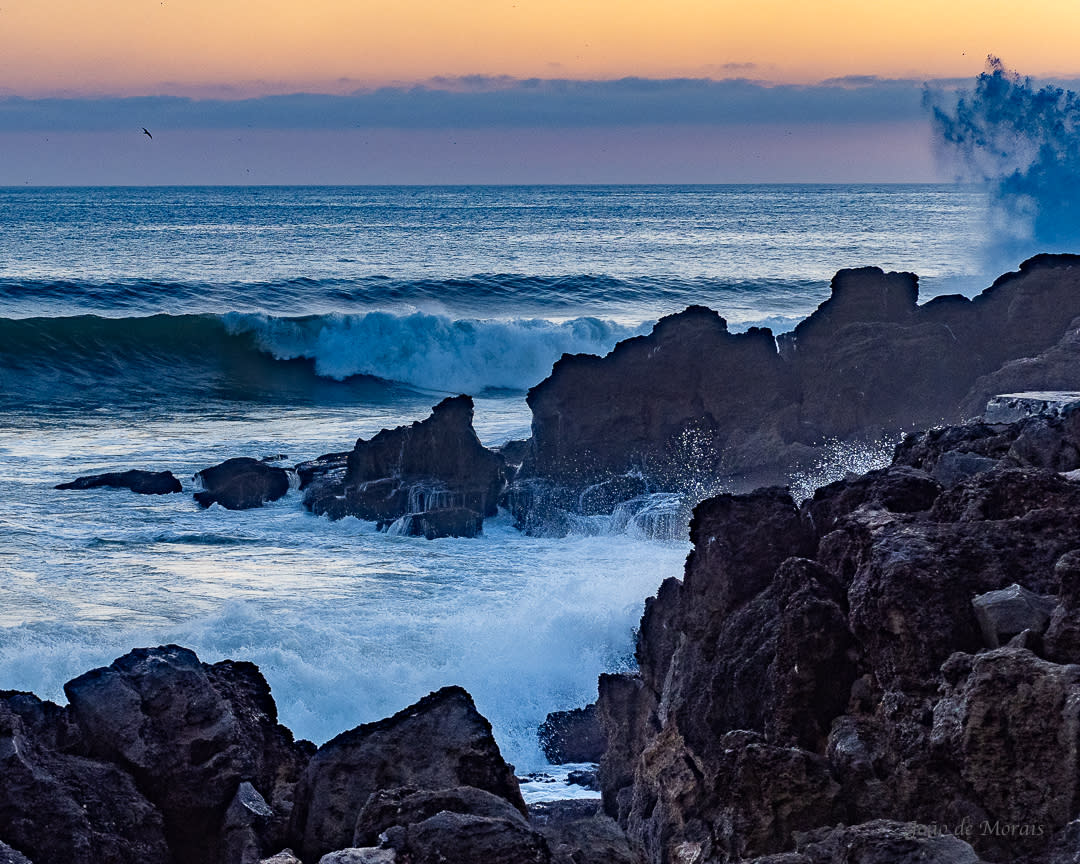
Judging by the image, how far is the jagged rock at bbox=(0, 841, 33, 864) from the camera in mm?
4566

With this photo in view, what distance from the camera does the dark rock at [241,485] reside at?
17.6 meters

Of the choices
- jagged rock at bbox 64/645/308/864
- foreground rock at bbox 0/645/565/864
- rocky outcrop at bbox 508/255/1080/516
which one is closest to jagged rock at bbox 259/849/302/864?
foreground rock at bbox 0/645/565/864

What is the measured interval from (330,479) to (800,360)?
621cm

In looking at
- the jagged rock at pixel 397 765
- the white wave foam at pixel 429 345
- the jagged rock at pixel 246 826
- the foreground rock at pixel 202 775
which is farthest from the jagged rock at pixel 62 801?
the white wave foam at pixel 429 345

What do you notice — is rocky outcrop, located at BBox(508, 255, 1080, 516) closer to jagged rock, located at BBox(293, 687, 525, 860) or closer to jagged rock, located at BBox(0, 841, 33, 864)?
jagged rock, located at BBox(293, 687, 525, 860)

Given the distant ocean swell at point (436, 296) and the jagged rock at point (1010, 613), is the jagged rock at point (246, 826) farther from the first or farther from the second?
the distant ocean swell at point (436, 296)

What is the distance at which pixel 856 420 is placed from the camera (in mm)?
15367

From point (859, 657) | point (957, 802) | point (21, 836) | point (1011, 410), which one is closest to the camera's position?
point (957, 802)

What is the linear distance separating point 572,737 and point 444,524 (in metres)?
6.41

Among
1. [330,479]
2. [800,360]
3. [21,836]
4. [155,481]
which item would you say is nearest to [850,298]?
[800,360]

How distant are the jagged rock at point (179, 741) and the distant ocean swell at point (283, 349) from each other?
2552 cm

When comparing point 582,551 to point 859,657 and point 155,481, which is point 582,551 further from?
point 859,657

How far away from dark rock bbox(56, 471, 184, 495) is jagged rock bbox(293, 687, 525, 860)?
1325 cm

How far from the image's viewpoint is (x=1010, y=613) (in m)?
5.06
